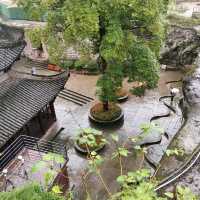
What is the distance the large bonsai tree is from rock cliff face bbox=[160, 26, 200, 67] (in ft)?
31.1

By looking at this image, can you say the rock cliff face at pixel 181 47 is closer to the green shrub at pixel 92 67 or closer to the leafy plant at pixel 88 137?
the green shrub at pixel 92 67

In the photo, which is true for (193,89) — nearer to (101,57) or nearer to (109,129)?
(101,57)

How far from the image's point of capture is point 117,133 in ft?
86.0

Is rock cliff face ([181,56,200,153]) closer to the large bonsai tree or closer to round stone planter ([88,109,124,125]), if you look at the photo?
the large bonsai tree

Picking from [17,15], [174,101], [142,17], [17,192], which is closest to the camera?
[17,192]

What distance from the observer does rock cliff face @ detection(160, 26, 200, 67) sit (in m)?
32.7

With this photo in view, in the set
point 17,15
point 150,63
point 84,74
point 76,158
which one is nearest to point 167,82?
point 84,74

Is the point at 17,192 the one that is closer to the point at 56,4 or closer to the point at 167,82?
the point at 56,4

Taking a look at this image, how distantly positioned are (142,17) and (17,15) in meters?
27.6

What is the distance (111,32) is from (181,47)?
46.3 feet

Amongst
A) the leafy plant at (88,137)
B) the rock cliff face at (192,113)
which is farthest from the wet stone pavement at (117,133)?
the leafy plant at (88,137)

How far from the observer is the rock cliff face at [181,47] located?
32.7 metres

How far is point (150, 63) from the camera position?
22.6m

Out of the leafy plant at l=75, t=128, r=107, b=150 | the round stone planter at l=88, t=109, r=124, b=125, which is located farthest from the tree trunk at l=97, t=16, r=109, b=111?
the leafy plant at l=75, t=128, r=107, b=150
